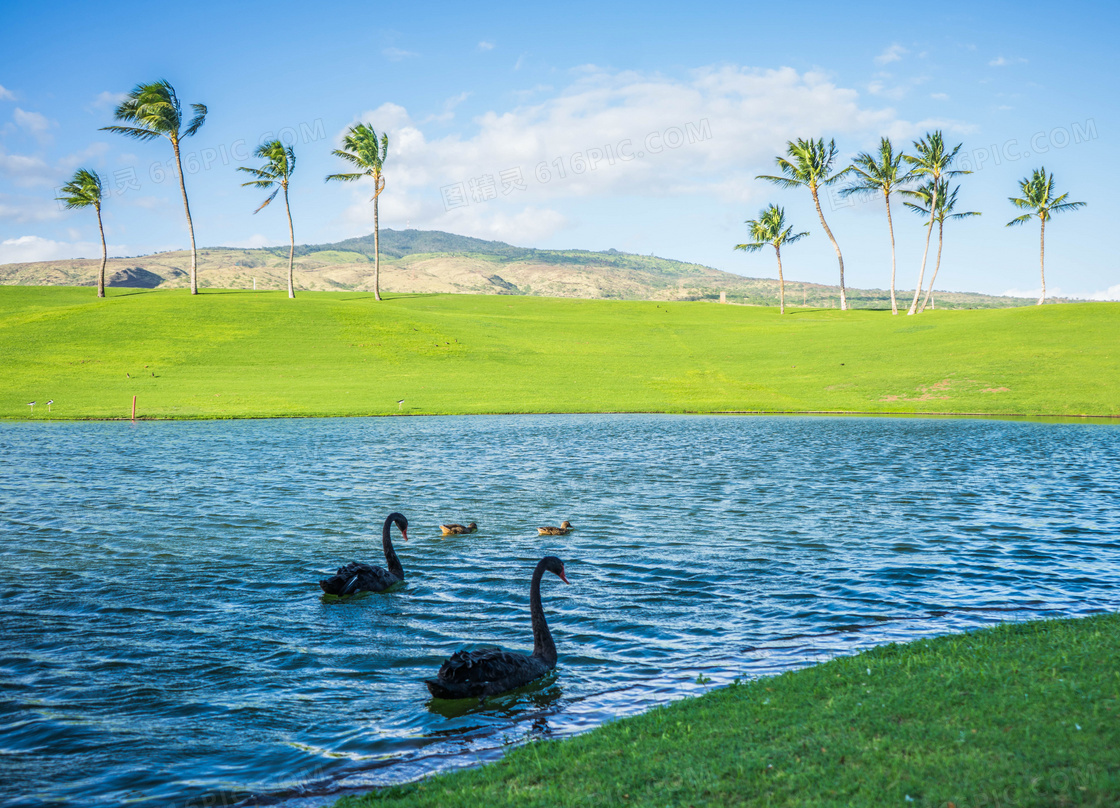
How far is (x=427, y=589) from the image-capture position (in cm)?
1277

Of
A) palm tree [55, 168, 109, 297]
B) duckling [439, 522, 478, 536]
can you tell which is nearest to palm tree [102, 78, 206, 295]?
palm tree [55, 168, 109, 297]

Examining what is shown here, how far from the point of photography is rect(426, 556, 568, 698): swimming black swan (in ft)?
26.8

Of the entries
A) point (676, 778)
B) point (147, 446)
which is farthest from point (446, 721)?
point (147, 446)

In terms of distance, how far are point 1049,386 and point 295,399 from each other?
4432 centimetres

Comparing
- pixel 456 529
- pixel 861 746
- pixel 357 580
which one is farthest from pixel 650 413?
pixel 861 746

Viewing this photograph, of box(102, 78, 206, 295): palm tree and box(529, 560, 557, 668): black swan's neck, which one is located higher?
box(102, 78, 206, 295): palm tree

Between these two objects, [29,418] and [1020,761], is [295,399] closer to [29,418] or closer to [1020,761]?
[29,418]

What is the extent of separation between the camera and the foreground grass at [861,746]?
523 cm

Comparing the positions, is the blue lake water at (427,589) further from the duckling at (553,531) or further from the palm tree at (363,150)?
the palm tree at (363,150)

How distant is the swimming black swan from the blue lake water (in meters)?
0.21

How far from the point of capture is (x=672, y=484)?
878 inches

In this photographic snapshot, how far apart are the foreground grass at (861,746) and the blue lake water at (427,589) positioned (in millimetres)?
1029

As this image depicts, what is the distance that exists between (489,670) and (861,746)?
398 cm

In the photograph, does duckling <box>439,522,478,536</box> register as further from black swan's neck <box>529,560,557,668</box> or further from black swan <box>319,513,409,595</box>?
black swan's neck <box>529,560,557,668</box>
